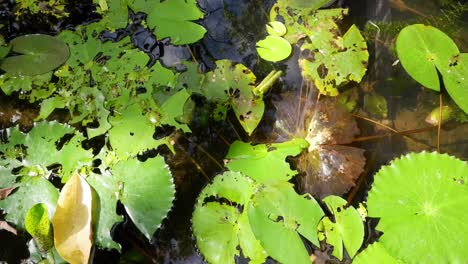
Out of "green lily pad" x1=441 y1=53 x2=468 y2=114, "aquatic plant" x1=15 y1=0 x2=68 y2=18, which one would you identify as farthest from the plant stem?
"aquatic plant" x1=15 y1=0 x2=68 y2=18

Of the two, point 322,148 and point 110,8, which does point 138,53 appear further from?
point 322,148

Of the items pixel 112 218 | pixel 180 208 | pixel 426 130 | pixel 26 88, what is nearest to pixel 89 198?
pixel 112 218

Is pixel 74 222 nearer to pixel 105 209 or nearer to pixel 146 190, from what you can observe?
pixel 105 209

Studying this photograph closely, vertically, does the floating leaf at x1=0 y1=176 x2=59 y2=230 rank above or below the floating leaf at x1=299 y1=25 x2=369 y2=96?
below

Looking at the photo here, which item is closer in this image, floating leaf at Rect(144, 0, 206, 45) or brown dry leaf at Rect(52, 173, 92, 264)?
brown dry leaf at Rect(52, 173, 92, 264)

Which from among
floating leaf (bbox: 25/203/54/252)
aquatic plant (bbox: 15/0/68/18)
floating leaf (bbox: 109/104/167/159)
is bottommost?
floating leaf (bbox: 25/203/54/252)

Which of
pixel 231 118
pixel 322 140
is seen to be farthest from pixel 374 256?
pixel 231 118

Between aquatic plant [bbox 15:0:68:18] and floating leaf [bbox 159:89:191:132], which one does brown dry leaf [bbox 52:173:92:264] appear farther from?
aquatic plant [bbox 15:0:68:18]
